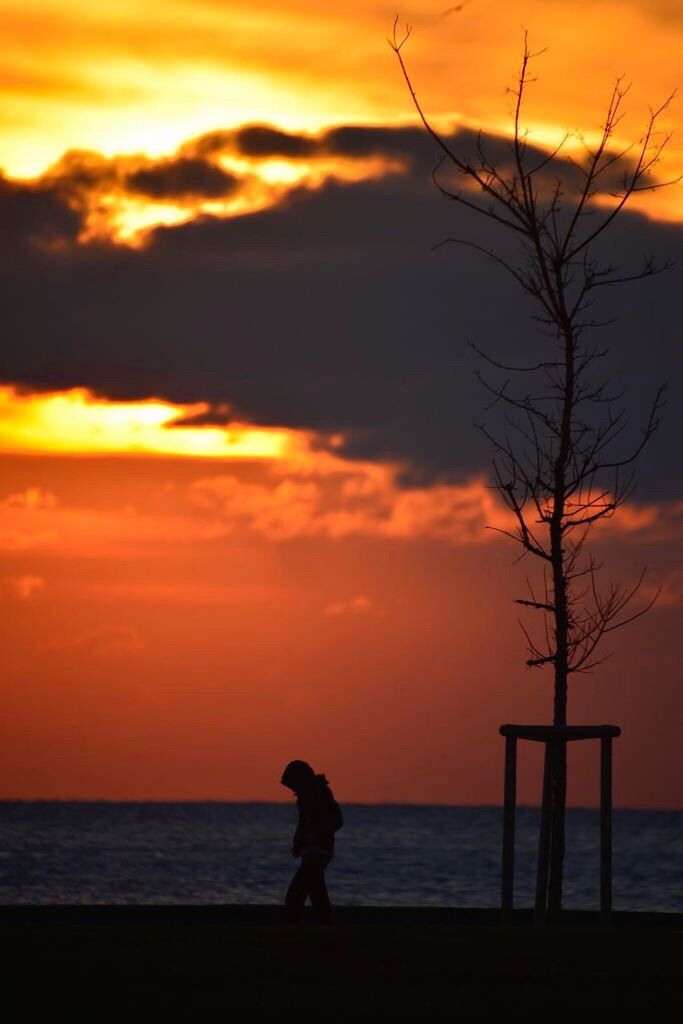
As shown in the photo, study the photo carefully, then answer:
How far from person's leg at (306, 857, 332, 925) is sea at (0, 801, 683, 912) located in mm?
36517

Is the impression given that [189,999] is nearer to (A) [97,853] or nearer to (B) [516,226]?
(B) [516,226]

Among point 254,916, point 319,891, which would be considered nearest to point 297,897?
point 319,891

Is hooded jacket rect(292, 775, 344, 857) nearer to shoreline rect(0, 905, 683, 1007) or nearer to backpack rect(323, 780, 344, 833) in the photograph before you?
backpack rect(323, 780, 344, 833)

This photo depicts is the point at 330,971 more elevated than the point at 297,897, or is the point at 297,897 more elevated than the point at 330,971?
the point at 297,897


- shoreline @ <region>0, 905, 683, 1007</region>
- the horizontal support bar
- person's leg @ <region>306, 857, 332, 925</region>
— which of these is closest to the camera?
shoreline @ <region>0, 905, 683, 1007</region>

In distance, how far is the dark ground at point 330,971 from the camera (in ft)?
38.9

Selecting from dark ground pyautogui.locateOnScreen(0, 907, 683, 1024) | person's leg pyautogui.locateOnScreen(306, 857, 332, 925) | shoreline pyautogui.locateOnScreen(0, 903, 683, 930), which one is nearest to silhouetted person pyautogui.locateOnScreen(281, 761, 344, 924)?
person's leg pyautogui.locateOnScreen(306, 857, 332, 925)

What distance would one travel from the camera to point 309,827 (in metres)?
17.4

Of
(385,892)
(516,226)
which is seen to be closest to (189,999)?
(516,226)

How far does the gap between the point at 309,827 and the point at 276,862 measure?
68710 mm

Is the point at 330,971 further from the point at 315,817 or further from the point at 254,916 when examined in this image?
the point at 254,916

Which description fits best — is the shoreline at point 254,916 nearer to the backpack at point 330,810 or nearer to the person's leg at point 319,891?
the person's leg at point 319,891

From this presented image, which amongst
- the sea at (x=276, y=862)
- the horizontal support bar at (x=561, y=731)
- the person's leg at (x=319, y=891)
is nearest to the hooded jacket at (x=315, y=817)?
the person's leg at (x=319, y=891)

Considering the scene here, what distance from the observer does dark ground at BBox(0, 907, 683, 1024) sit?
11.9 meters
